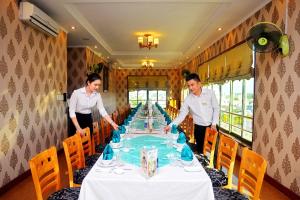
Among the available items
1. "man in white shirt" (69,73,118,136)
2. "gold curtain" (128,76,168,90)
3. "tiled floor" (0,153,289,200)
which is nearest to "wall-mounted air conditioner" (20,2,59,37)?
"man in white shirt" (69,73,118,136)

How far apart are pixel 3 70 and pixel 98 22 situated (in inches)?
101

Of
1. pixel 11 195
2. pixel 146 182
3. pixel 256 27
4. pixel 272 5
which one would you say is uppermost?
pixel 272 5

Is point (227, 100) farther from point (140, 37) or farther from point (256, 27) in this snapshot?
point (256, 27)

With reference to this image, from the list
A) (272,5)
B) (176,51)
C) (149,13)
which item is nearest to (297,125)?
(272,5)

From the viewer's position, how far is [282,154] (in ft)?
11.7

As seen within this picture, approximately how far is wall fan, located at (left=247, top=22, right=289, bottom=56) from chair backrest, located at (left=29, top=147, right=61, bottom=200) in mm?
2978

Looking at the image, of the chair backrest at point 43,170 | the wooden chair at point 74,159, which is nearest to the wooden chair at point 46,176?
the chair backrest at point 43,170

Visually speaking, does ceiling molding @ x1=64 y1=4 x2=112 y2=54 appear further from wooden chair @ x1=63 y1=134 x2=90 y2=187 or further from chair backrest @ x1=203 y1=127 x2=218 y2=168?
chair backrest @ x1=203 y1=127 x2=218 y2=168

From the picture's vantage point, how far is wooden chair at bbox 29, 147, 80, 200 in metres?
1.72

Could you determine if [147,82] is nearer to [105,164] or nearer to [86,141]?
[86,141]

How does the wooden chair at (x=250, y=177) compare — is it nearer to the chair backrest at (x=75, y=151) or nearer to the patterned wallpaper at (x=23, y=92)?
the chair backrest at (x=75, y=151)

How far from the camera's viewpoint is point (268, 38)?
356 centimetres

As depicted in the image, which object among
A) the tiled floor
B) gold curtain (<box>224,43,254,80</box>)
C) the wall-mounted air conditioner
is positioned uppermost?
the wall-mounted air conditioner

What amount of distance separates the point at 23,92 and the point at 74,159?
184 centimetres
